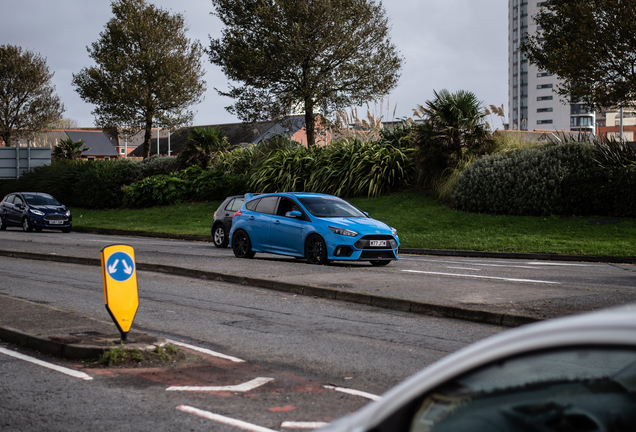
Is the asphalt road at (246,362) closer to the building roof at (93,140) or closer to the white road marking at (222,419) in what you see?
the white road marking at (222,419)

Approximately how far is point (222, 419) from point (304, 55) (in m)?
28.8

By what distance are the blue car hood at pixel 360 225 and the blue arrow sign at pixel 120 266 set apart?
721 centimetres

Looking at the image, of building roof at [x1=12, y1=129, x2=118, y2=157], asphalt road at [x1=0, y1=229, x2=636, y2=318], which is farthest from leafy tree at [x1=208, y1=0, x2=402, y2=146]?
building roof at [x1=12, y1=129, x2=118, y2=157]

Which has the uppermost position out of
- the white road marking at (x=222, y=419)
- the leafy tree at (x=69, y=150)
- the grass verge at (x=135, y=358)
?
the leafy tree at (x=69, y=150)

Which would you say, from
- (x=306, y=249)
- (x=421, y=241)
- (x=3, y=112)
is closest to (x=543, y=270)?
(x=306, y=249)

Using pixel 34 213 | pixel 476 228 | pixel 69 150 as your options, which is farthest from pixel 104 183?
pixel 476 228

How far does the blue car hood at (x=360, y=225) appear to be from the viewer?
1335 cm

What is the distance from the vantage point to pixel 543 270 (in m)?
13.0

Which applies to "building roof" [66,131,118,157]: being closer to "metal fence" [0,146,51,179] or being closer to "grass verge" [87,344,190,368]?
"metal fence" [0,146,51,179]

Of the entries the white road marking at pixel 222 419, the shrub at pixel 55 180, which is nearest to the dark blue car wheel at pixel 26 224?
the shrub at pixel 55 180

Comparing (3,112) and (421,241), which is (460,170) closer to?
(421,241)

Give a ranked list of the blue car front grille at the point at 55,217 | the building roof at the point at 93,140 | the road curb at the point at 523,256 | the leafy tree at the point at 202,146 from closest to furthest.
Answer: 1. the road curb at the point at 523,256
2. the blue car front grille at the point at 55,217
3. the leafy tree at the point at 202,146
4. the building roof at the point at 93,140

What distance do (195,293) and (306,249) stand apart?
12.7 feet

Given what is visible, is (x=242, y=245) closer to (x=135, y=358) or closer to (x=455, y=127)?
(x=135, y=358)
